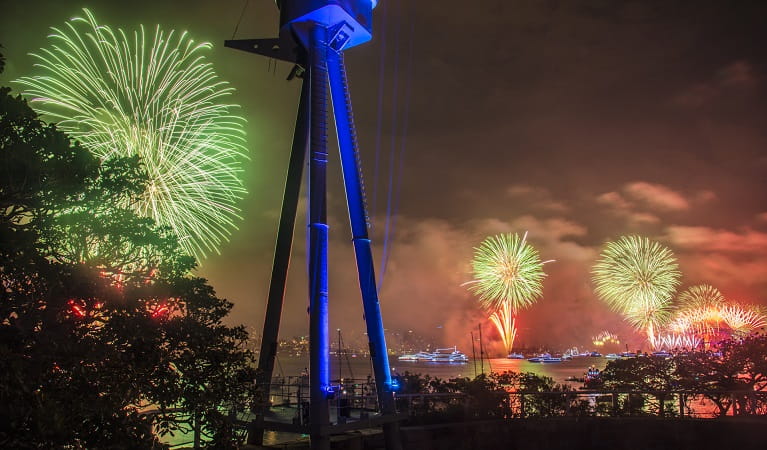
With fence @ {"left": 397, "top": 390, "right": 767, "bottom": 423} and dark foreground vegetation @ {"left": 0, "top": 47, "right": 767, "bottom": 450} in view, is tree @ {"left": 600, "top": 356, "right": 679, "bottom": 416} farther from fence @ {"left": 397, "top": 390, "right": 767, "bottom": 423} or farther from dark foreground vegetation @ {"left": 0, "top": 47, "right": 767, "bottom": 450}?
dark foreground vegetation @ {"left": 0, "top": 47, "right": 767, "bottom": 450}

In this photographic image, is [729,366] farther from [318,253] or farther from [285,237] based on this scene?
[285,237]

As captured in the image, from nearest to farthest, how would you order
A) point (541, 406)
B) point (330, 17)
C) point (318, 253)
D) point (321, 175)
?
point (318, 253) → point (321, 175) → point (330, 17) → point (541, 406)

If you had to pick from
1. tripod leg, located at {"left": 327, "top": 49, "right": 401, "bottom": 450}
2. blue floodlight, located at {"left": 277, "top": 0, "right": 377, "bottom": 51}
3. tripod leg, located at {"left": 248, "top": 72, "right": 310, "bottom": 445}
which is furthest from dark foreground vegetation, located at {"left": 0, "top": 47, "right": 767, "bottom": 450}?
blue floodlight, located at {"left": 277, "top": 0, "right": 377, "bottom": 51}

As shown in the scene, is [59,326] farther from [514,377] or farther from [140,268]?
[514,377]

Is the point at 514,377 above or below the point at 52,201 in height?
below

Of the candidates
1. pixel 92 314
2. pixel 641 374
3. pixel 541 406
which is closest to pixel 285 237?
pixel 92 314

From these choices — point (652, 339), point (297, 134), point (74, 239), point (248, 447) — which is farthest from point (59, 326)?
point (652, 339)

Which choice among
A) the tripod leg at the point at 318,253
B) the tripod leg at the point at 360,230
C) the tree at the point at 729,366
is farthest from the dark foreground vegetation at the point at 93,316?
the tree at the point at 729,366
